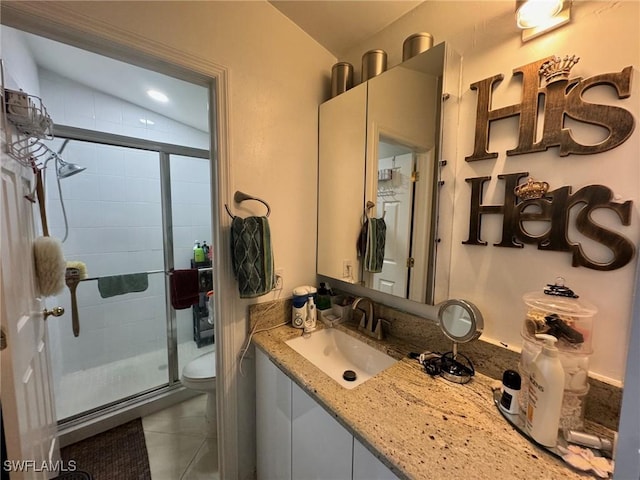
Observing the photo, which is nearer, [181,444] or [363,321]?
[363,321]

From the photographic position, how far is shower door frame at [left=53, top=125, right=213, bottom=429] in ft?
5.99

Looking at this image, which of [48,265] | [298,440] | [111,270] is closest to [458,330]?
[298,440]

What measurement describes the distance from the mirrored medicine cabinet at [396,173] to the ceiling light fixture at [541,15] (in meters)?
0.22

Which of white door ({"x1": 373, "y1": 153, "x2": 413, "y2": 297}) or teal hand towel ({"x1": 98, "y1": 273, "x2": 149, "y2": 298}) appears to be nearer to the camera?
white door ({"x1": 373, "y1": 153, "x2": 413, "y2": 297})

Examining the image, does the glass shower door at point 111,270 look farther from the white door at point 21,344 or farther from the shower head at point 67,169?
the white door at point 21,344

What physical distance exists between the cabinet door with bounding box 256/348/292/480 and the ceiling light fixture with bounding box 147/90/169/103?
6.31 feet

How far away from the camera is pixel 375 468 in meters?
0.68

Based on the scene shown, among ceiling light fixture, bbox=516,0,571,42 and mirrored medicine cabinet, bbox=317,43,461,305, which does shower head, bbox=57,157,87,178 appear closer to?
mirrored medicine cabinet, bbox=317,43,461,305

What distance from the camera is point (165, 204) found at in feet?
7.26

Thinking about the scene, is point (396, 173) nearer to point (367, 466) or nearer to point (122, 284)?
point (367, 466)

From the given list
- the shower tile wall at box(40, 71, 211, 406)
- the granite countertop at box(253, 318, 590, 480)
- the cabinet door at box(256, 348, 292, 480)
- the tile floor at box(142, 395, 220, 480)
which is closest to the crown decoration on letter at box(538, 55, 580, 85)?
the granite countertop at box(253, 318, 590, 480)

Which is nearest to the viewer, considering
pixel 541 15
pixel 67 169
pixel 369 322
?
pixel 541 15

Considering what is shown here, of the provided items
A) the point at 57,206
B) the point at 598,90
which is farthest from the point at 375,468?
the point at 57,206

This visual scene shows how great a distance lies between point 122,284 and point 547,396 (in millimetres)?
2701
